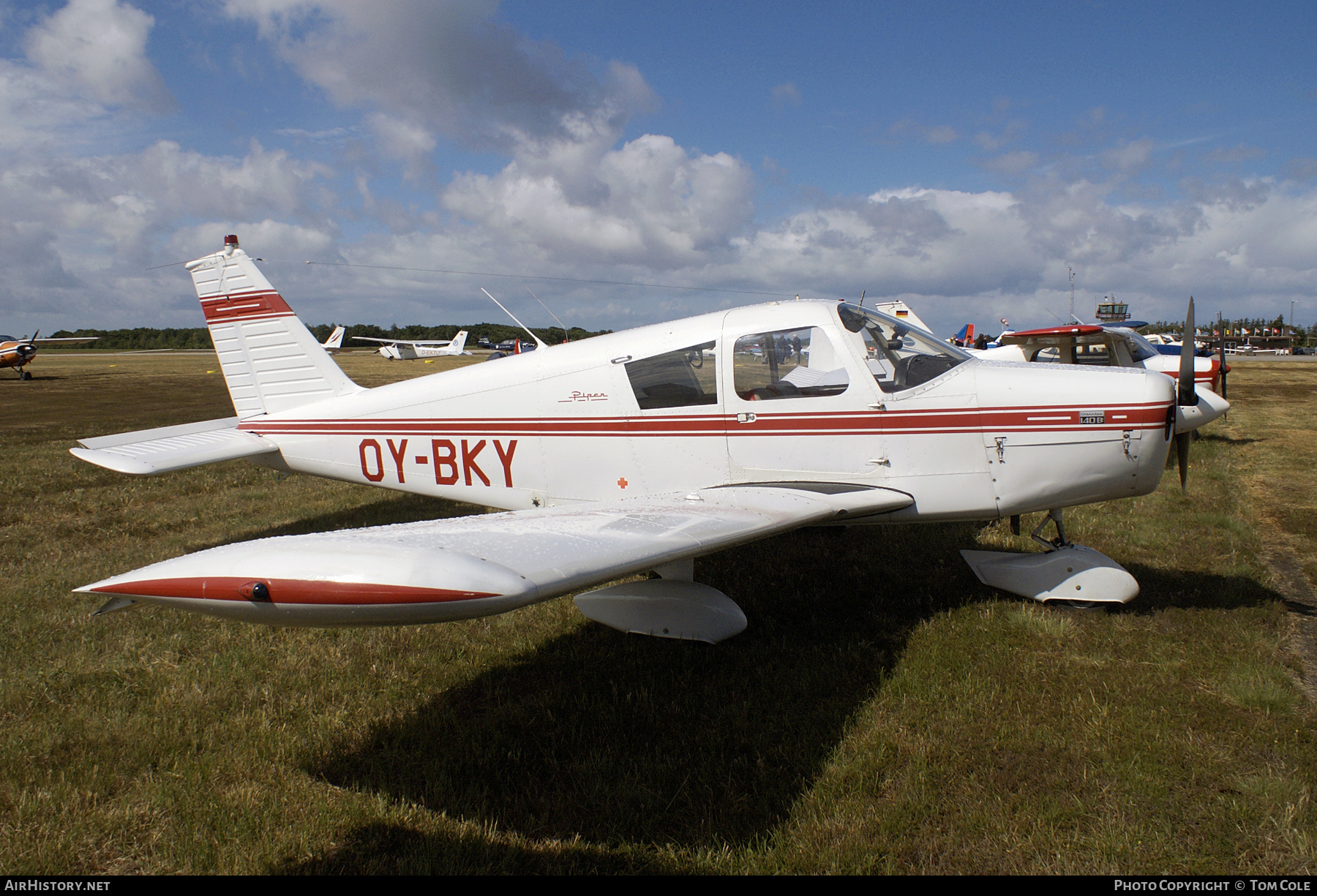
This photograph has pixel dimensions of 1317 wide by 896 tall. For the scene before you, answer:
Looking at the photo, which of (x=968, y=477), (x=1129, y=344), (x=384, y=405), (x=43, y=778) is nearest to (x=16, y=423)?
(x=384, y=405)

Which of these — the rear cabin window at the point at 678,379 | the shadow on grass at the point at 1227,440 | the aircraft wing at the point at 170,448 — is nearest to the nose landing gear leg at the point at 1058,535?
the rear cabin window at the point at 678,379

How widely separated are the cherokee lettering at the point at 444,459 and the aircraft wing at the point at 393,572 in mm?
2590

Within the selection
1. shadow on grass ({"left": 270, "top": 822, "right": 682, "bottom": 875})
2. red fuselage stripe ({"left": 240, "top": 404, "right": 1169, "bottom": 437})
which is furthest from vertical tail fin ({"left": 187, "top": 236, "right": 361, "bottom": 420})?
shadow on grass ({"left": 270, "top": 822, "right": 682, "bottom": 875})

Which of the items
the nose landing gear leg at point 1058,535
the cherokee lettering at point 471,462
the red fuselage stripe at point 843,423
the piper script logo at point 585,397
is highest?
the piper script logo at point 585,397

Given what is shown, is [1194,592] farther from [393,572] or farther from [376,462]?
[376,462]

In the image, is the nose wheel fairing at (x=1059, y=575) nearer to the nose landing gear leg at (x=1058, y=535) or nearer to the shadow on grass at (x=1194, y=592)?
the nose landing gear leg at (x=1058, y=535)

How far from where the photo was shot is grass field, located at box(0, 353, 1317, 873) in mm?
2826

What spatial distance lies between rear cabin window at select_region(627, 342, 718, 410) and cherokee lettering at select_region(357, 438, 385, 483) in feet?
8.36

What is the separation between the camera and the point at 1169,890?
253 cm

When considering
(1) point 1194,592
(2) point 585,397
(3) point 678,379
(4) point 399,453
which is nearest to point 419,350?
(4) point 399,453

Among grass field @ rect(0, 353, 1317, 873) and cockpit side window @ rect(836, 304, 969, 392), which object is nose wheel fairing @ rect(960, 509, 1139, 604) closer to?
grass field @ rect(0, 353, 1317, 873)

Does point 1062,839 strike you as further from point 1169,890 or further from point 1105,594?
point 1105,594

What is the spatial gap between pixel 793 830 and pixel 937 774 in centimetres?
80

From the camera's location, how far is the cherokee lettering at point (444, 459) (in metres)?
5.91
